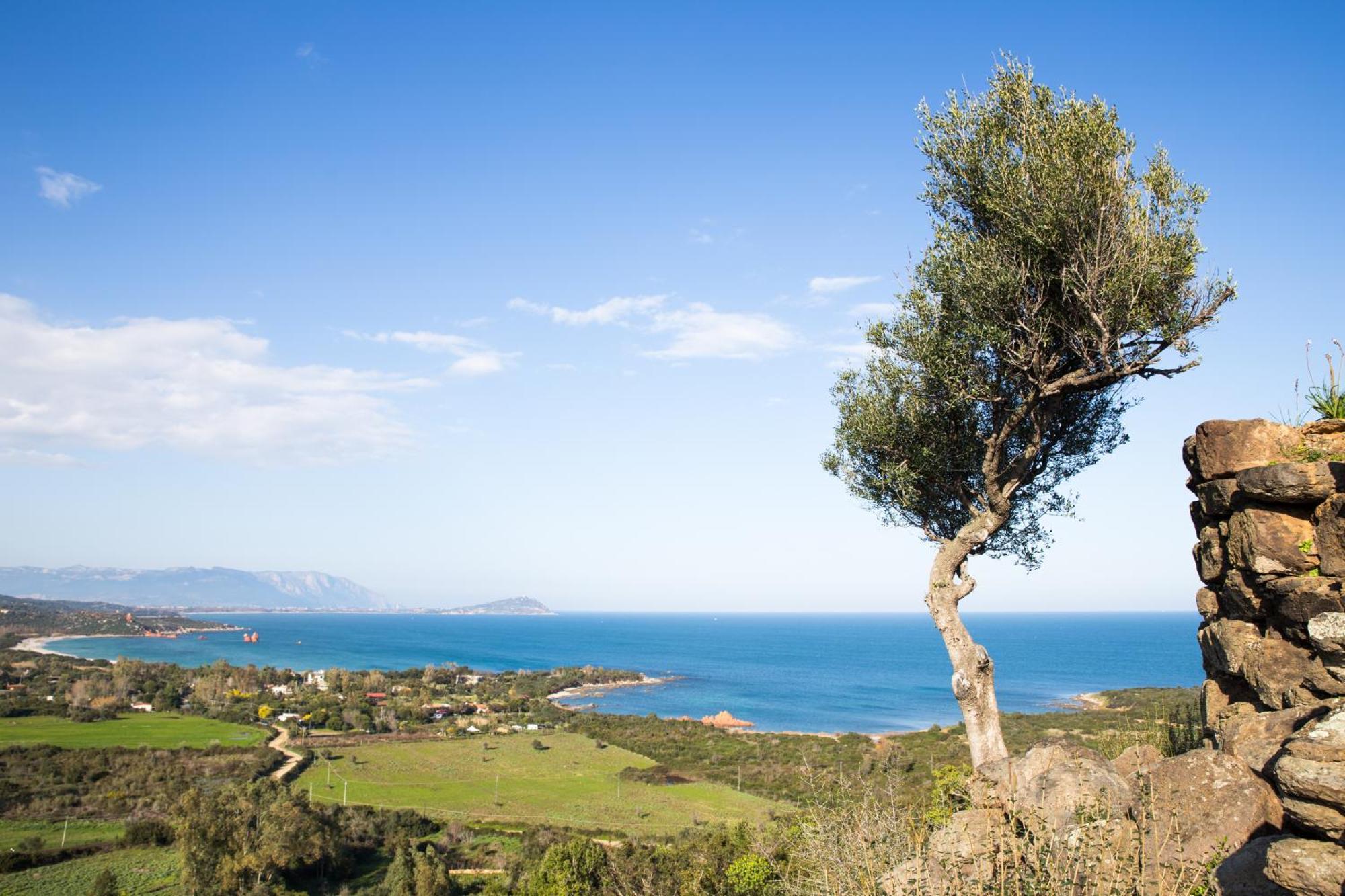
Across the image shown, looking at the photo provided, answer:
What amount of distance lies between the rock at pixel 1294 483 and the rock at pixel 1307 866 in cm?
538

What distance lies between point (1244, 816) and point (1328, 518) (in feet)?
13.1

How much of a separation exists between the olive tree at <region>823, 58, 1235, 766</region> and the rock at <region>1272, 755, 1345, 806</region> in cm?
592

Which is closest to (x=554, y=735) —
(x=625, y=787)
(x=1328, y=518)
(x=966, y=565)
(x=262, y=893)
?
(x=625, y=787)

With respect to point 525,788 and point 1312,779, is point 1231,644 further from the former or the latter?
point 525,788

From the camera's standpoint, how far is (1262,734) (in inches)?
329

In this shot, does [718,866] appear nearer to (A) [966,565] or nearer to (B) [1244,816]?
(A) [966,565]

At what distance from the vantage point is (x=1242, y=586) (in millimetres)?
10289

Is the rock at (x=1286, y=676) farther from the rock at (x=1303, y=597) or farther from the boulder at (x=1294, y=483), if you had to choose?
the boulder at (x=1294, y=483)

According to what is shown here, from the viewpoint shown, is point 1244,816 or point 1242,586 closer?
point 1244,816

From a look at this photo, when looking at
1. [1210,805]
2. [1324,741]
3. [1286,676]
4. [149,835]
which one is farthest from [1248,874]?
[149,835]

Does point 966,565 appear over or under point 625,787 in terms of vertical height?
over

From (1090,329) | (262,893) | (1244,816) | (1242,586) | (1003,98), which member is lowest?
(262,893)

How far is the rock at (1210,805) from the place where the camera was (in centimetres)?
717

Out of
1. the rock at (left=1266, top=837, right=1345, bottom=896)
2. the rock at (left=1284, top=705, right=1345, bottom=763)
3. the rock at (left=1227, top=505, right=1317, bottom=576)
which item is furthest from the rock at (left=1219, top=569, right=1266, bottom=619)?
the rock at (left=1266, top=837, right=1345, bottom=896)
